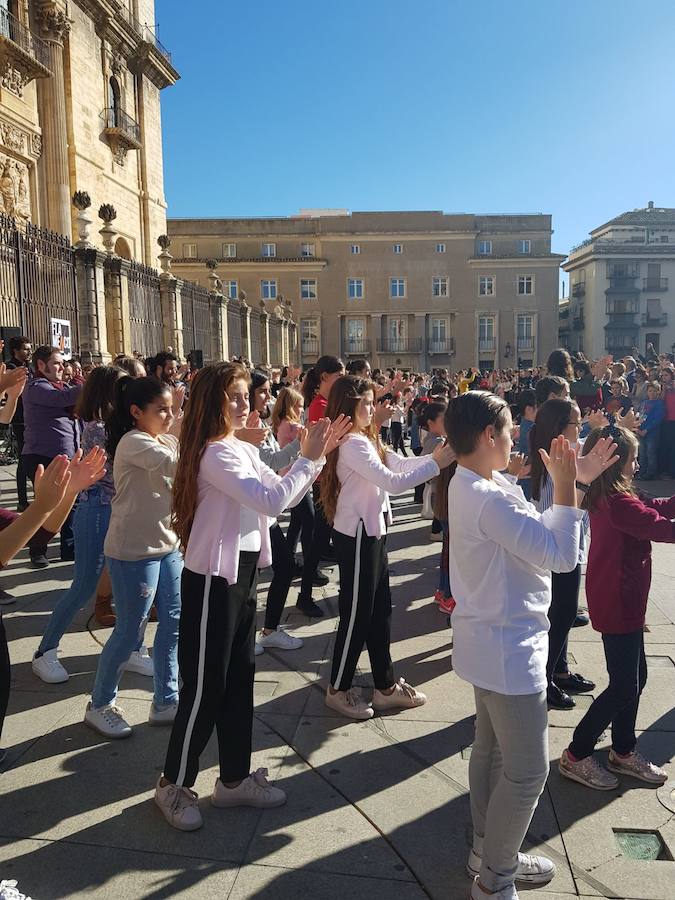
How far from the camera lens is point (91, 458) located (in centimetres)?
264

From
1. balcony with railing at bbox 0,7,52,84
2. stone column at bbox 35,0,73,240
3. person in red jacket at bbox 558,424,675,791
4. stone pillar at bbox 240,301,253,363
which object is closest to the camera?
person in red jacket at bbox 558,424,675,791

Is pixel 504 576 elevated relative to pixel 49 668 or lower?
elevated

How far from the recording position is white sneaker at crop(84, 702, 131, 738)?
12.0ft

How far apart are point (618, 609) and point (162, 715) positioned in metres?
2.41

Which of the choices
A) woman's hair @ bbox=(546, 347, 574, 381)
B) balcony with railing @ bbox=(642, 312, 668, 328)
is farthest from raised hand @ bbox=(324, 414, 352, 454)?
balcony with railing @ bbox=(642, 312, 668, 328)

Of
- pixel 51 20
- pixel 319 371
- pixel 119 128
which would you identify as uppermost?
pixel 51 20

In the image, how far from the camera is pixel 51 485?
Answer: 2436 mm

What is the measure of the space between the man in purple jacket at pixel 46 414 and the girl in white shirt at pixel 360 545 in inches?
138

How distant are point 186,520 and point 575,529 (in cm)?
155

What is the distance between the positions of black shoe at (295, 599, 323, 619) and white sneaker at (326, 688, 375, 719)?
159 cm

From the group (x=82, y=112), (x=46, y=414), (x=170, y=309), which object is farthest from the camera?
(x=82, y=112)

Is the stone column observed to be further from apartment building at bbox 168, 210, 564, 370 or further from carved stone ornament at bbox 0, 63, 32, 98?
apartment building at bbox 168, 210, 564, 370

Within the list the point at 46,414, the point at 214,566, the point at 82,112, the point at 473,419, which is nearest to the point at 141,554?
the point at 214,566

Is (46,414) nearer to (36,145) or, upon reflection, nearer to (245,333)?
(36,145)
